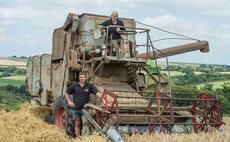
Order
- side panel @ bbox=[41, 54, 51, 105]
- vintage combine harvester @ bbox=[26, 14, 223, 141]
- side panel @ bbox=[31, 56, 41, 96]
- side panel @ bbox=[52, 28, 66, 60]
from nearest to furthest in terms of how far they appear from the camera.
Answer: vintage combine harvester @ bbox=[26, 14, 223, 141] < side panel @ bbox=[52, 28, 66, 60] < side panel @ bbox=[41, 54, 51, 105] < side panel @ bbox=[31, 56, 41, 96]

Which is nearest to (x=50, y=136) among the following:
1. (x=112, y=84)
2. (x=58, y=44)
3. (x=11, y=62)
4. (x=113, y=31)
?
(x=112, y=84)

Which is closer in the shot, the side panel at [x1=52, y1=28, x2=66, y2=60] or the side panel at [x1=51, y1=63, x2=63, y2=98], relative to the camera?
the side panel at [x1=51, y1=63, x2=63, y2=98]

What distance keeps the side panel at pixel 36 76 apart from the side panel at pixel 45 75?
226 mm

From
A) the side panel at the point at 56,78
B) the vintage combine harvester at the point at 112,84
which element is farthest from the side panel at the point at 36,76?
the side panel at the point at 56,78

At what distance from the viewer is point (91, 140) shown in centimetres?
858

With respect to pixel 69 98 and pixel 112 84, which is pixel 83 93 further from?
pixel 112 84

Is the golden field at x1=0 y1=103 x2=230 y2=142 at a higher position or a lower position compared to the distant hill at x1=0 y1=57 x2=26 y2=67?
lower

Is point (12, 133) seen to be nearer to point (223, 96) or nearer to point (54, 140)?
point (54, 140)

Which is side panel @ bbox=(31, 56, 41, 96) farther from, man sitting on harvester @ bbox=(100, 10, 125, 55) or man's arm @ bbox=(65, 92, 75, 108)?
man's arm @ bbox=(65, 92, 75, 108)

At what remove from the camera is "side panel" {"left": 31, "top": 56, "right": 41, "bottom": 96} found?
12828 millimetres

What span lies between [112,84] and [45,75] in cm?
202

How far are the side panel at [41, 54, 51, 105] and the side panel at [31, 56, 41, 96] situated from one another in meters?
0.23

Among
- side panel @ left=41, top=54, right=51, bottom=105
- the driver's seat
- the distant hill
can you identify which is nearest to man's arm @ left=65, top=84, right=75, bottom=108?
the driver's seat

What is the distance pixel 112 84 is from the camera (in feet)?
37.5
